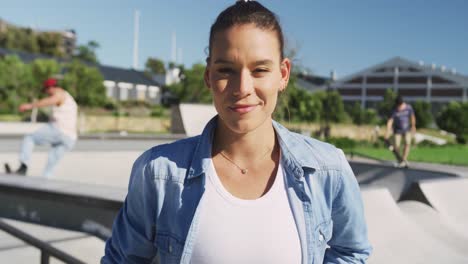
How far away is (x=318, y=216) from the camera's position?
62.0 inches

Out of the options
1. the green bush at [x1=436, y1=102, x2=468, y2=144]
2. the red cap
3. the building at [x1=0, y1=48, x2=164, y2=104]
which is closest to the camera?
the red cap

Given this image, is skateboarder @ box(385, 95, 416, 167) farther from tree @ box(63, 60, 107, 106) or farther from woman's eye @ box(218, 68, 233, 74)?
tree @ box(63, 60, 107, 106)

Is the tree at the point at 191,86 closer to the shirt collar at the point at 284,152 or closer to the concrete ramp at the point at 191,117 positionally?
the concrete ramp at the point at 191,117

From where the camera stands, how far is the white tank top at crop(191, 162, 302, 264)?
1517 mm

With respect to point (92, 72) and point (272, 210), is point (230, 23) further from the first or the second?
point (92, 72)

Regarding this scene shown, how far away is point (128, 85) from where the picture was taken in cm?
8262

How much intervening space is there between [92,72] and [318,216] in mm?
53274

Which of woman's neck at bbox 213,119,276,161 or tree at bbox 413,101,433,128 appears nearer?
woman's neck at bbox 213,119,276,161

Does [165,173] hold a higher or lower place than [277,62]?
lower

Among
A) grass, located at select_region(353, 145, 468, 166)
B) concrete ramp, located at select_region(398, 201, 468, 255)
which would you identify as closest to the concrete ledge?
concrete ramp, located at select_region(398, 201, 468, 255)

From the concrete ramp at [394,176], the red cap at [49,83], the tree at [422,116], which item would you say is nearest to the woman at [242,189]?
the concrete ramp at [394,176]

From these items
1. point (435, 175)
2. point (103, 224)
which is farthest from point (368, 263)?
point (435, 175)

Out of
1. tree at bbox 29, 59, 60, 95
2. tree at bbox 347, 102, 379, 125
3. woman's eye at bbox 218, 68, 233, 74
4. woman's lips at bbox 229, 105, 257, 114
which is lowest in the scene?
tree at bbox 347, 102, 379, 125

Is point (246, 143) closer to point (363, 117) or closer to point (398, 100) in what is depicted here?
point (398, 100)
